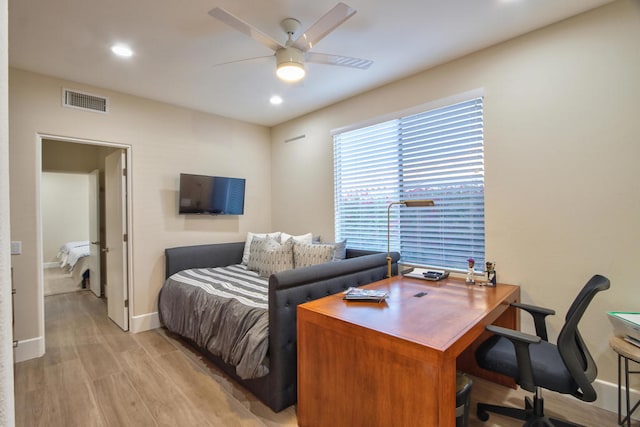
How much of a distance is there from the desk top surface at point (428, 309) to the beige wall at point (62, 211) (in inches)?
344

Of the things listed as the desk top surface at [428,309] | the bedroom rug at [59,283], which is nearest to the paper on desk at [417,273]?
the desk top surface at [428,309]

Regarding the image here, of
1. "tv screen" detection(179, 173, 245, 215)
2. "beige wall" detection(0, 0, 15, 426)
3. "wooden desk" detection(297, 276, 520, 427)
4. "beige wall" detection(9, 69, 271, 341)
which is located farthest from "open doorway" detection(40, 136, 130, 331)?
"beige wall" detection(0, 0, 15, 426)

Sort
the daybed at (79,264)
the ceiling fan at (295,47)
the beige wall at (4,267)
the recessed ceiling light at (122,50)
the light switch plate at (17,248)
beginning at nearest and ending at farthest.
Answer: the beige wall at (4,267), the ceiling fan at (295,47), the recessed ceiling light at (122,50), the light switch plate at (17,248), the daybed at (79,264)

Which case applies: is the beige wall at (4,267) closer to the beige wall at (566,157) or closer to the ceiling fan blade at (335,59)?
the ceiling fan blade at (335,59)

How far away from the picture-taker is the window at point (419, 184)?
2811 millimetres

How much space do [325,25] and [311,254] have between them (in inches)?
84.3

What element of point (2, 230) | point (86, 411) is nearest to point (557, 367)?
point (2, 230)

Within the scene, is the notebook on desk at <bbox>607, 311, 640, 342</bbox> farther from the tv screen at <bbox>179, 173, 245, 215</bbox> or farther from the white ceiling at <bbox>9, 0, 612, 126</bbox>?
the tv screen at <bbox>179, 173, 245, 215</bbox>

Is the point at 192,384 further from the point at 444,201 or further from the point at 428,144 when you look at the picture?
the point at 428,144

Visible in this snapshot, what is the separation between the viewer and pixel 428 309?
1.89 m

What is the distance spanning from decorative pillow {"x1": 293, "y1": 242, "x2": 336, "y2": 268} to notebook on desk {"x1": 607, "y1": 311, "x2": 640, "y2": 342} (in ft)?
7.20

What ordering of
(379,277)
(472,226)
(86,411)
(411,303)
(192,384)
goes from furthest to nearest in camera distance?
(379,277)
(472,226)
(192,384)
(86,411)
(411,303)

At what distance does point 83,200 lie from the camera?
8.20 metres

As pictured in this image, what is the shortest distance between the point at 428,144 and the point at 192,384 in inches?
119
